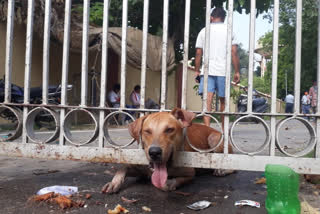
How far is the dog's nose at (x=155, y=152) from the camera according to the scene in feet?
8.46

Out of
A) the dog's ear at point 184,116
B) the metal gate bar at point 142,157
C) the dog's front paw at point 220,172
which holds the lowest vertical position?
the dog's front paw at point 220,172

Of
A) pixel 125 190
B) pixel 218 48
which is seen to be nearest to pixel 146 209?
pixel 125 190

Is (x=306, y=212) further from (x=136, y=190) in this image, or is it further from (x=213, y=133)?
(x=213, y=133)

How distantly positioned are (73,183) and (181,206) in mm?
1243

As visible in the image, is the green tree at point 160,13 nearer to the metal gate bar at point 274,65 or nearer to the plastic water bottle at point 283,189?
the metal gate bar at point 274,65

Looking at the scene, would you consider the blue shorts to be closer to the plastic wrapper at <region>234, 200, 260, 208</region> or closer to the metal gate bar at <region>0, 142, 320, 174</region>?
the metal gate bar at <region>0, 142, 320, 174</region>

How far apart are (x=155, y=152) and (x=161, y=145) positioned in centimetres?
9

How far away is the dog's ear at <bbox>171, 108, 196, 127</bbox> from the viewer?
9.18 ft

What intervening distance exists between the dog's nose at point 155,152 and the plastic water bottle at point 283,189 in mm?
854

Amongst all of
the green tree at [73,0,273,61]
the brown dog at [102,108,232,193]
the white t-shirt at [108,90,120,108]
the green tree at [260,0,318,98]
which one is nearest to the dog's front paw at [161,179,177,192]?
the brown dog at [102,108,232,193]

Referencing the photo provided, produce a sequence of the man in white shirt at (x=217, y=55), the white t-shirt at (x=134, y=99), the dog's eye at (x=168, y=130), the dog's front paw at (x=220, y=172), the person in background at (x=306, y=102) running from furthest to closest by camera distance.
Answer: the person in background at (x=306, y=102) < the white t-shirt at (x=134, y=99) < the man in white shirt at (x=217, y=55) < the dog's front paw at (x=220, y=172) < the dog's eye at (x=168, y=130)

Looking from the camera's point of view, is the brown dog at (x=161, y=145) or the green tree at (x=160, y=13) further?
the green tree at (x=160, y=13)

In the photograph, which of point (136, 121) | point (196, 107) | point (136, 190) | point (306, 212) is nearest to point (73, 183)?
point (136, 190)

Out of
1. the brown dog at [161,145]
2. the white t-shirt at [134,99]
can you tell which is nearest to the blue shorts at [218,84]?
the brown dog at [161,145]
